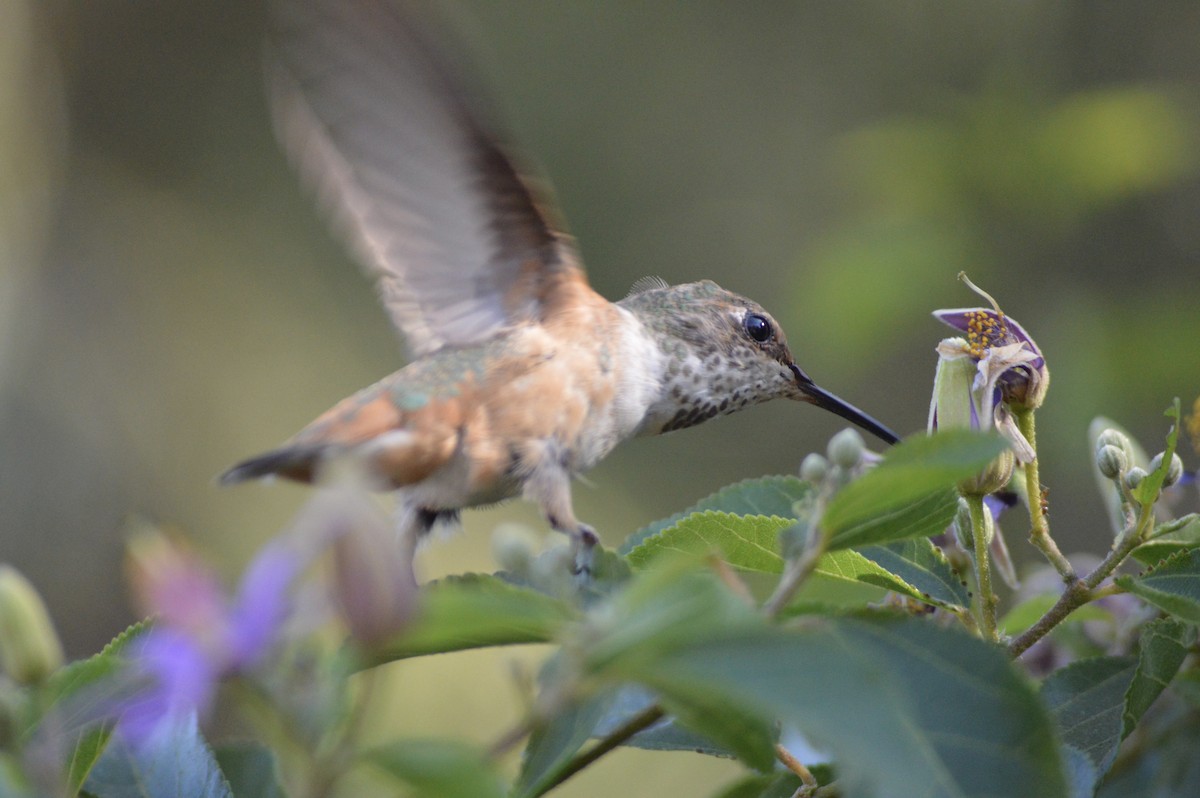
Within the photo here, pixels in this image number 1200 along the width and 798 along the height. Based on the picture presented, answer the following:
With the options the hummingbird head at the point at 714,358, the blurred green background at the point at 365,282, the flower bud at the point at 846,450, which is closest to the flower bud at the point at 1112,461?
the flower bud at the point at 846,450

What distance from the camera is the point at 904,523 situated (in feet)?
4.02

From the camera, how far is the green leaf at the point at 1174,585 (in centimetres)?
130

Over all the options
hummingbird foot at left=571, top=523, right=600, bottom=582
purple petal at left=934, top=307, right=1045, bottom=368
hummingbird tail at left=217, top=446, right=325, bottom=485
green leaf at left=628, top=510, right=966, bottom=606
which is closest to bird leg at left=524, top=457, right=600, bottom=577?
hummingbird foot at left=571, top=523, right=600, bottom=582

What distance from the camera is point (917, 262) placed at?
3.95 metres

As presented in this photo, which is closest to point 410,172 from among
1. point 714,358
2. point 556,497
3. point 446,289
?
point 446,289

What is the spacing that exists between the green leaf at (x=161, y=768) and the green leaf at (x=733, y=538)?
1.64 ft

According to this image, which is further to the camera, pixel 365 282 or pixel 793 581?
pixel 365 282

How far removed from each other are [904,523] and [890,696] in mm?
316

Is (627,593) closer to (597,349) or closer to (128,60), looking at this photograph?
(597,349)

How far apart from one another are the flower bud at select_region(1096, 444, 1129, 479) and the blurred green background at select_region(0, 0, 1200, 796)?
2.72 metres

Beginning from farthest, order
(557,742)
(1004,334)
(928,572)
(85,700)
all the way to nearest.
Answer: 1. (1004,334)
2. (928,572)
3. (557,742)
4. (85,700)

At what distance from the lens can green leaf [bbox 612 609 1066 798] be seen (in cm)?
86

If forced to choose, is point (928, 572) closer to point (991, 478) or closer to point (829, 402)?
point (991, 478)

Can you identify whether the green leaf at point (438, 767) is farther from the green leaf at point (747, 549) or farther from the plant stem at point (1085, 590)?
the plant stem at point (1085, 590)
